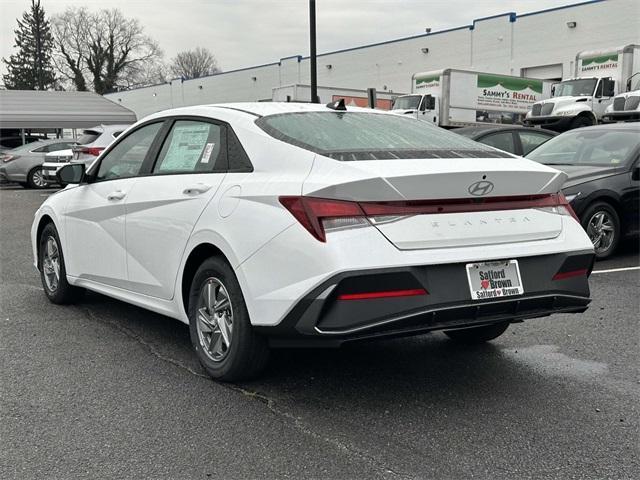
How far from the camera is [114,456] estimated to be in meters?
3.12

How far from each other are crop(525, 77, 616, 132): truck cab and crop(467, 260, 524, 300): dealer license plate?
2197 cm

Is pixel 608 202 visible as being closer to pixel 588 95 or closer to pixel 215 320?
pixel 215 320

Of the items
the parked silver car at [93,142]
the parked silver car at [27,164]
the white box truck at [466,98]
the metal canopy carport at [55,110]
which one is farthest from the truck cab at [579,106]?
the metal canopy carport at [55,110]

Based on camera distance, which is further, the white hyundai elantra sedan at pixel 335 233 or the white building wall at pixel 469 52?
the white building wall at pixel 469 52

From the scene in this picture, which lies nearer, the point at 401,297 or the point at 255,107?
the point at 401,297

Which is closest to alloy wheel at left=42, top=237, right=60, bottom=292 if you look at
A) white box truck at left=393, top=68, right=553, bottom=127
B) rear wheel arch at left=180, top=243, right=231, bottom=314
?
rear wheel arch at left=180, top=243, right=231, bottom=314

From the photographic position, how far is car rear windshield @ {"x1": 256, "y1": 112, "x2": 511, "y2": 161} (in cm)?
377

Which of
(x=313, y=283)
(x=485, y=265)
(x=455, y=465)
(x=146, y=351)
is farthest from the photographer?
(x=146, y=351)

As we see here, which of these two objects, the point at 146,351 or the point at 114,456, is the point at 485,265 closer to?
the point at 114,456

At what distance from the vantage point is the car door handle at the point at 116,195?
4.95 metres

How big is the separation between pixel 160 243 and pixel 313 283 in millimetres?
1533

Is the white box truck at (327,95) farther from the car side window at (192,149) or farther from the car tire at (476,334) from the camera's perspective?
the car tire at (476,334)

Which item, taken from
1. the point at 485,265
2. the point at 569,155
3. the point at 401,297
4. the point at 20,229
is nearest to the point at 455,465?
the point at 401,297

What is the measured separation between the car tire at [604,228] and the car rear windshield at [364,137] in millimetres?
3990
